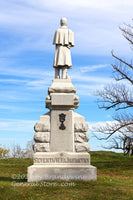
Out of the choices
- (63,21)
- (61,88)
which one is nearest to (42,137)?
(61,88)

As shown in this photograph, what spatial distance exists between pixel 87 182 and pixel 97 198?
4.99 ft

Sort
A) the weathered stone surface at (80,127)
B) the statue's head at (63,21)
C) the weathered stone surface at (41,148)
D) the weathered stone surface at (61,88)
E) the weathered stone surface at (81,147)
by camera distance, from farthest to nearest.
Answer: the statue's head at (63,21), the weathered stone surface at (61,88), the weathered stone surface at (80,127), the weathered stone surface at (81,147), the weathered stone surface at (41,148)

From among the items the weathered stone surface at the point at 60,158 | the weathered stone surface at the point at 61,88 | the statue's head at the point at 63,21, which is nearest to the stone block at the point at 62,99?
the weathered stone surface at the point at 61,88

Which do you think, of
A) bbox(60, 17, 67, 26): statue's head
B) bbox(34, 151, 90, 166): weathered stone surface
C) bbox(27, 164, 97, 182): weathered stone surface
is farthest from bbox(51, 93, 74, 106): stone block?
bbox(60, 17, 67, 26): statue's head

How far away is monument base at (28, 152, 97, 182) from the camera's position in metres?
9.25

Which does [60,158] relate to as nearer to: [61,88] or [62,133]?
[62,133]

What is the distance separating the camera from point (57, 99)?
9812 mm

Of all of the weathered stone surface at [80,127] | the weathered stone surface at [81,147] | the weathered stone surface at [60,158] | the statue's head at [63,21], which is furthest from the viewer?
the statue's head at [63,21]

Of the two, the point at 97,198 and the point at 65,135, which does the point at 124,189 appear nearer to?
the point at 97,198

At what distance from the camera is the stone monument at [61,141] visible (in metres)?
9.30

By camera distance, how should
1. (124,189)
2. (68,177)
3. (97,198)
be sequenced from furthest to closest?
(68,177), (124,189), (97,198)

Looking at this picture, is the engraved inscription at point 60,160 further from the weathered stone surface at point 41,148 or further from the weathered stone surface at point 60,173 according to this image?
the weathered stone surface at point 41,148

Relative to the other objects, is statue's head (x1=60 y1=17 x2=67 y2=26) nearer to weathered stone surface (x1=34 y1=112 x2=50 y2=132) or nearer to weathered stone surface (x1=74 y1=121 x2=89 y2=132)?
weathered stone surface (x1=34 y1=112 x2=50 y2=132)

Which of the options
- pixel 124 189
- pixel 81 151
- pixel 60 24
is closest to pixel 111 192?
pixel 124 189
